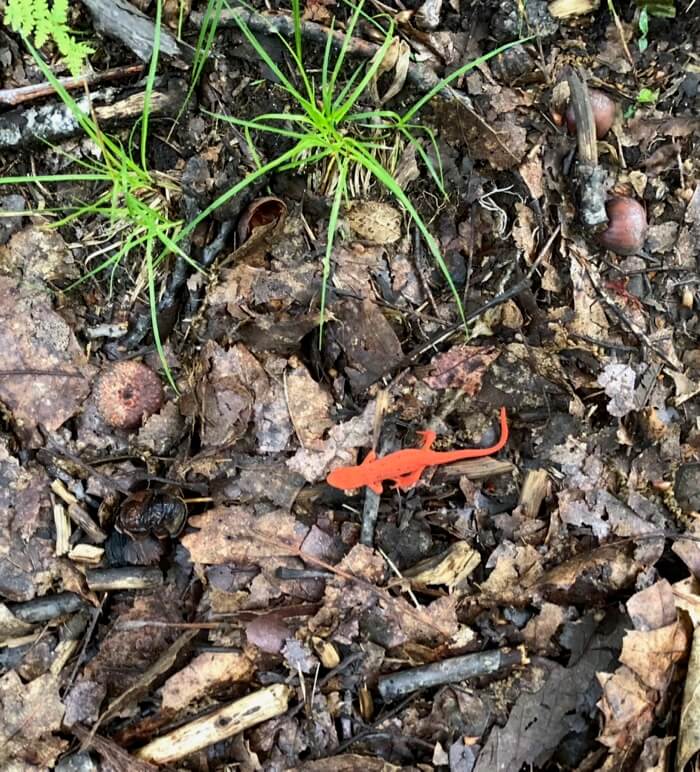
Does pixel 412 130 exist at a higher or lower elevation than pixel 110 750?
higher

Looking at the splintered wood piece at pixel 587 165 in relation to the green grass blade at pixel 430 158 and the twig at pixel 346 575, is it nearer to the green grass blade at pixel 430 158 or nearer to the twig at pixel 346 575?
the green grass blade at pixel 430 158

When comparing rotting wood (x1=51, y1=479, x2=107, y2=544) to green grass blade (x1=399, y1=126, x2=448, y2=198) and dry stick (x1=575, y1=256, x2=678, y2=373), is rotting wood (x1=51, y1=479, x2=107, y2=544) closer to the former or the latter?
green grass blade (x1=399, y1=126, x2=448, y2=198)

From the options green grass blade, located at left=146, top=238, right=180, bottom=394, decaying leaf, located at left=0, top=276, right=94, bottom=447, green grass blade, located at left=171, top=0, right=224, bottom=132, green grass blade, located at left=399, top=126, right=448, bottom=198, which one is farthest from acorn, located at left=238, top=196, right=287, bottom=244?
decaying leaf, located at left=0, top=276, right=94, bottom=447

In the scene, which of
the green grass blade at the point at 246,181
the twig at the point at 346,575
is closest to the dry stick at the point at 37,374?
the green grass blade at the point at 246,181

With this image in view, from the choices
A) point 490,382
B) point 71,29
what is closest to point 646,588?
point 490,382

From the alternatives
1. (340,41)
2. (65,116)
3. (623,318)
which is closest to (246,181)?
(340,41)

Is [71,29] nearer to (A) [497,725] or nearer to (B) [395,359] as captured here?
(B) [395,359]
